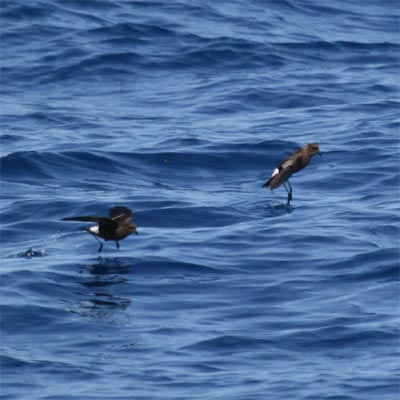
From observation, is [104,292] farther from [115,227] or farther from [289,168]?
[289,168]

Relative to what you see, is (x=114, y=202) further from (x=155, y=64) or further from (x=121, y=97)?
(x=155, y=64)

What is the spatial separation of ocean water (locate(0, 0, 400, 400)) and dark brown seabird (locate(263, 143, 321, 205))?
0.35m

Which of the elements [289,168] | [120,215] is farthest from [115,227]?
[289,168]

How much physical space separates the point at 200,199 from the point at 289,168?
122cm

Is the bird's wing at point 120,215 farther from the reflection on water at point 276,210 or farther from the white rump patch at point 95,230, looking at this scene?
the reflection on water at point 276,210

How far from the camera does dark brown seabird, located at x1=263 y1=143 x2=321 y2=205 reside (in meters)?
16.0

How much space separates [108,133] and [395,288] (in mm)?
7954

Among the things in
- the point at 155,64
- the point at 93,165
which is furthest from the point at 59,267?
the point at 155,64

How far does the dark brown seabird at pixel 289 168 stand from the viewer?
16031mm

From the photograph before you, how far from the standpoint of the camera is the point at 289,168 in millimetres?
16203

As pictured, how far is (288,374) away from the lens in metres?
10.8

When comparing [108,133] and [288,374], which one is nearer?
[288,374]

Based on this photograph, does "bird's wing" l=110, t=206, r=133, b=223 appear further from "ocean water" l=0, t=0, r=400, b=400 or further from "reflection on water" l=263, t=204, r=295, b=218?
"reflection on water" l=263, t=204, r=295, b=218

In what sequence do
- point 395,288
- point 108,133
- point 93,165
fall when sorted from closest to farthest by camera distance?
point 395,288, point 93,165, point 108,133
